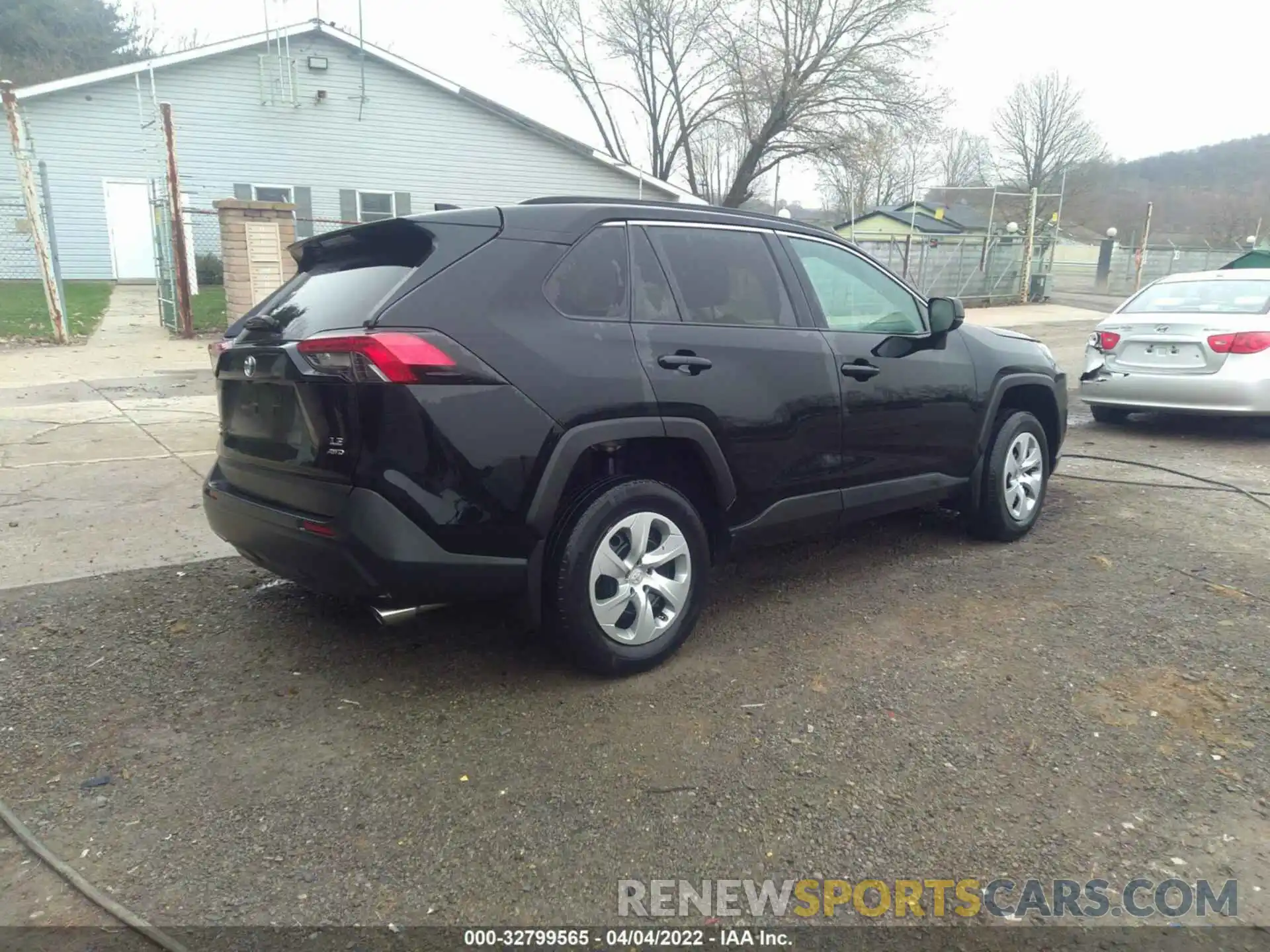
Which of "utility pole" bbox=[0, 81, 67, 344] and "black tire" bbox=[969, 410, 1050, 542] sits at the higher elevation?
"utility pole" bbox=[0, 81, 67, 344]

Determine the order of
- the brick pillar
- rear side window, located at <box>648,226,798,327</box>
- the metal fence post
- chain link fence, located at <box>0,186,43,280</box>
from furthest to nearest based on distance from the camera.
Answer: chain link fence, located at <box>0,186,43,280</box> → the brick pillar → the metal fence post → rear side window, located at <box>648,226,798,327</box>

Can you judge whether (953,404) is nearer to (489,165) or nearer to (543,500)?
(543,500)

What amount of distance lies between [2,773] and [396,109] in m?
21.6

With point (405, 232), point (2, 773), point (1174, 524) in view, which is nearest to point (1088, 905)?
point (405, 232)

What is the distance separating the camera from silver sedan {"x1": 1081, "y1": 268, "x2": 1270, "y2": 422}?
23.5 ft

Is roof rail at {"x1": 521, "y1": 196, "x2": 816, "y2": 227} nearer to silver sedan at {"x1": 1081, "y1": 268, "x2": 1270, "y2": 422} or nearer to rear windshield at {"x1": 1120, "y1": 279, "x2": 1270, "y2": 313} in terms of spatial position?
silver sedan at {"x1": 1081, "y1": 268, "x2": 1270, "y2": 422}

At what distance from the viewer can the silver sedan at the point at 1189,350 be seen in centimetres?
718

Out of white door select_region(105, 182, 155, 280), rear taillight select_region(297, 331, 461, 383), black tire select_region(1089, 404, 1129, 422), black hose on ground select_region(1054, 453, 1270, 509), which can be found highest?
white door select_region(105, 182, 155, 280)

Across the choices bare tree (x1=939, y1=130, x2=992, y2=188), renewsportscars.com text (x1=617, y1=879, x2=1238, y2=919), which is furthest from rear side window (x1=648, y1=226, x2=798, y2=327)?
bare tree (x1=939, y1=130, x2=992, y2=188)

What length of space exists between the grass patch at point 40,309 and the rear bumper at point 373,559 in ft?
38.1

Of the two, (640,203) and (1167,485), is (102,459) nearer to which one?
(640,203)

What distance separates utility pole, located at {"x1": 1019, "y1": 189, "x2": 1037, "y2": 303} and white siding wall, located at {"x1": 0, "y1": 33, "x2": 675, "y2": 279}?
12.6 metres

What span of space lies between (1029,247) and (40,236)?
2269 cm

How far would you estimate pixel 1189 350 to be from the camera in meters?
7.36
